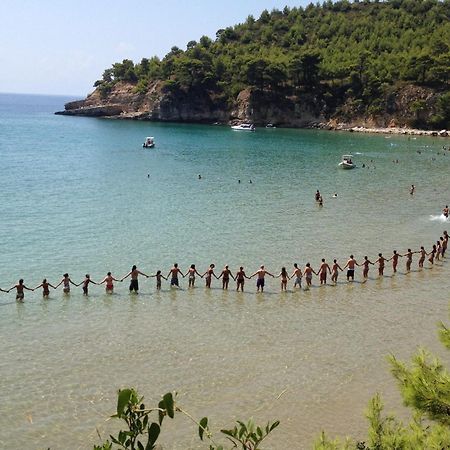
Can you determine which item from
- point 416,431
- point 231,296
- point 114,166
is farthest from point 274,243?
point 114,166

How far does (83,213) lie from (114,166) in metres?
24.1

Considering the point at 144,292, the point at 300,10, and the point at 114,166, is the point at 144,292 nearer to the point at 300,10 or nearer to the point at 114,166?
the point at 114,166

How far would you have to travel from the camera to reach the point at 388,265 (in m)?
25.1

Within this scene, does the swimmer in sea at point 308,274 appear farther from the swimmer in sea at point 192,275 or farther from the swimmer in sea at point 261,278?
the swimmer in sea at point 192,275

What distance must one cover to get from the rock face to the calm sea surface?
58.4 meters

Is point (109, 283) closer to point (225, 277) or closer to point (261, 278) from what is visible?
point (225, 277)

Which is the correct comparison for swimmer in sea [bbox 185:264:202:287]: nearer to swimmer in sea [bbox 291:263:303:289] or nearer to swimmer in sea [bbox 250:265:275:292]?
swimmer in sea [bbox 250:265:275:292]

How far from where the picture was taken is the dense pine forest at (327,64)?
106 meters

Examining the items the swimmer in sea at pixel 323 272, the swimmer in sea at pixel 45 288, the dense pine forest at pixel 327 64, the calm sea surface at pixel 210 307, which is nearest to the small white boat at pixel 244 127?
the dense pine forest at pixel 327 64

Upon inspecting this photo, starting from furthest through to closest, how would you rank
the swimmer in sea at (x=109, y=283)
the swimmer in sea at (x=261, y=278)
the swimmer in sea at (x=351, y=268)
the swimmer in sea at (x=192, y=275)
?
the swimmer in sea at (x=351, y=268) < the swimmer in sea at (x=192, y=275) < the swimmer in sea at (x=261, y=278) < the swimmer in sea at (x=109, y=283)

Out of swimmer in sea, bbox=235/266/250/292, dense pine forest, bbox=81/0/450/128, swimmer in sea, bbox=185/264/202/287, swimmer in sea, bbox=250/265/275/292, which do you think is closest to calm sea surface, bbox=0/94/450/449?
swimmer in sea, bbox=185/264/202/287

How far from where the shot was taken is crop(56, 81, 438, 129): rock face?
104250 millimetres

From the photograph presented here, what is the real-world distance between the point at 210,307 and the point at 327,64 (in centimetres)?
10423

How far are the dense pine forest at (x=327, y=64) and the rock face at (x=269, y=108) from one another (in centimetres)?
31
